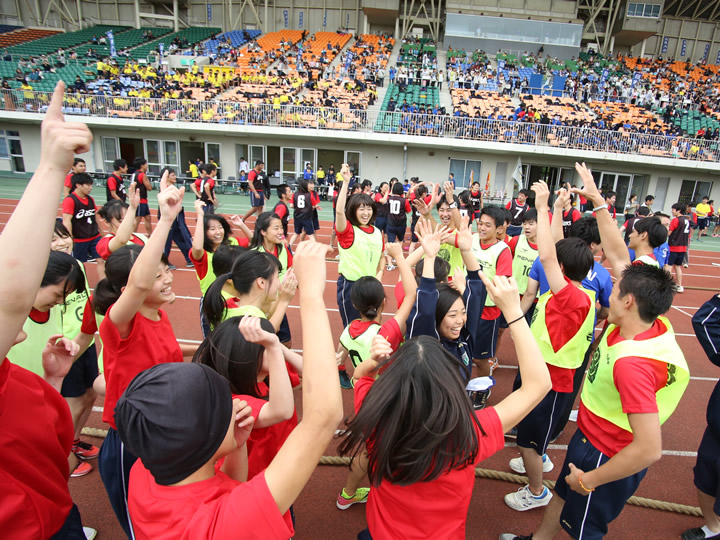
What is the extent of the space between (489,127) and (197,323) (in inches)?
671

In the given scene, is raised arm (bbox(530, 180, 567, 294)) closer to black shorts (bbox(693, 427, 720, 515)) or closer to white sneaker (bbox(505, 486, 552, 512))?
black shorts (bbox(693, 427, 720, 515))

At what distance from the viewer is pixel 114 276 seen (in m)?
2.45

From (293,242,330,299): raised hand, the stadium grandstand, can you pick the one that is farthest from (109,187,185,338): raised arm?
the stadium grandstand

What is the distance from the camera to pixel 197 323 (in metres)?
6.57

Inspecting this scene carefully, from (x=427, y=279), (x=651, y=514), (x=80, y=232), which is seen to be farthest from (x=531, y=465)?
(x=80, y=232)

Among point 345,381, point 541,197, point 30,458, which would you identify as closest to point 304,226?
point 345,381

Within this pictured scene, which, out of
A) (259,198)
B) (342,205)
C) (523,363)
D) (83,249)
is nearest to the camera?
(523,363)

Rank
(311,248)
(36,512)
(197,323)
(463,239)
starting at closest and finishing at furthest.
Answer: (311,248)
(36,512)
(463,239)
(197,323)

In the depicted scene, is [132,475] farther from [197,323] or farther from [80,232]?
[80,232]

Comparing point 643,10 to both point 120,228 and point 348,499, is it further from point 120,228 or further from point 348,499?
point 348,499

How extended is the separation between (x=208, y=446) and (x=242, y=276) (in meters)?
1.95

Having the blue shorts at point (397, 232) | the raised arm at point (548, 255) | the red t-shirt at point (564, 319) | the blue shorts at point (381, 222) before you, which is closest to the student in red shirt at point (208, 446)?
the raised arm at point (548, 255)

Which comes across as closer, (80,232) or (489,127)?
(80,232)

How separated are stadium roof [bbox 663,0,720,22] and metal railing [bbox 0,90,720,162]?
20365 mm
